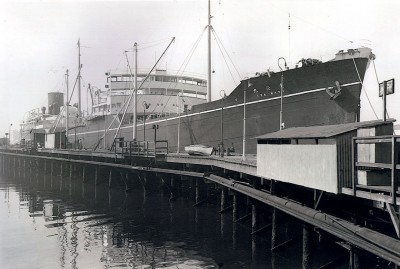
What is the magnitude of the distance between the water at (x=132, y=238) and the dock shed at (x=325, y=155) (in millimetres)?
3131

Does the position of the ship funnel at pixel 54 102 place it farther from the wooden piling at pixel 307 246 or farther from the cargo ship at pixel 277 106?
the wooden piling at pixel 307 246

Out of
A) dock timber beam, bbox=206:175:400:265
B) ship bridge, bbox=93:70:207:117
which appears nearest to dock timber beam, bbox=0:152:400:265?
dock timber beam, bbox=206:175:400:265

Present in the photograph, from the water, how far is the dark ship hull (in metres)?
5.12

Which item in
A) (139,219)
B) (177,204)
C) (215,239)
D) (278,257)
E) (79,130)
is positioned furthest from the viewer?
(79,130)

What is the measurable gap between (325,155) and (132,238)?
9.51 meters

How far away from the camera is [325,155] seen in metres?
8.98

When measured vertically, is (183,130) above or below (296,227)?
above

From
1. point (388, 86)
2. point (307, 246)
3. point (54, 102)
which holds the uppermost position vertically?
point (54, 102)

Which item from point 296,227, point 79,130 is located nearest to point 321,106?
point 296,227

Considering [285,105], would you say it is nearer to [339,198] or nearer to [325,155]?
[339,198]

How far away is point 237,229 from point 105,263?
5.99 meters

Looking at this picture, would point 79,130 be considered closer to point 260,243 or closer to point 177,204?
point 177,204

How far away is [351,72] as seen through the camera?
763 inches

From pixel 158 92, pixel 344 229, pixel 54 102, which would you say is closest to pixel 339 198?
pixel 344 229
